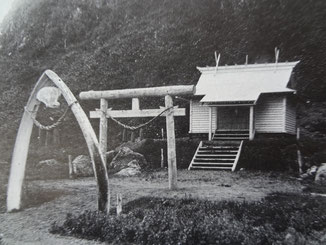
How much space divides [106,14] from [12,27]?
40.6 feet

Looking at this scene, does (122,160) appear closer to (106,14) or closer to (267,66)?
(267,66)

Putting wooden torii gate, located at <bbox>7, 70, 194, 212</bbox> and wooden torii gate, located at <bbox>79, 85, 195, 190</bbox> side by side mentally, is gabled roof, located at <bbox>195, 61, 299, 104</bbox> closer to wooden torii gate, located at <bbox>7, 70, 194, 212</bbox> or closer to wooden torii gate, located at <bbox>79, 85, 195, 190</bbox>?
wooden torii gate, located at <bbox>79, 85, 195, 190</bbox>

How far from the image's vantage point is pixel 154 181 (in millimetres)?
15922

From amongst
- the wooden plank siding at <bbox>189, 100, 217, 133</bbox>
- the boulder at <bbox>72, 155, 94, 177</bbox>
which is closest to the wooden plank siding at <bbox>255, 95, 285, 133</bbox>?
the wooden plank siding at <bbox>189, 100, 217, 133</bbox>

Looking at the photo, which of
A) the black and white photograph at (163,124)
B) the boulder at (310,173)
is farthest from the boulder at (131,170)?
the boulder at (310,173)

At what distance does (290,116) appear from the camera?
2434cm

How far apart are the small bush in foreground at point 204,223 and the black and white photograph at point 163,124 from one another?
4cm

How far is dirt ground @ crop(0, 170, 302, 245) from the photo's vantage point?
9.11 m

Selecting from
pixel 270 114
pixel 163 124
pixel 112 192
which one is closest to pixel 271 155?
pixel 270 114

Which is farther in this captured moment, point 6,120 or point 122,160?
point 6,120

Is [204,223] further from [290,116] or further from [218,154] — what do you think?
[290,116]

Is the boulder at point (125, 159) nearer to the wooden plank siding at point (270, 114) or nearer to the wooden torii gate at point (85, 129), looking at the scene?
the wooden torii gate at point (85, 129)

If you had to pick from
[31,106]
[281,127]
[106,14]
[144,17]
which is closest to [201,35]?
[144,17]

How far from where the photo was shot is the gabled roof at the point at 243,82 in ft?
72.0
